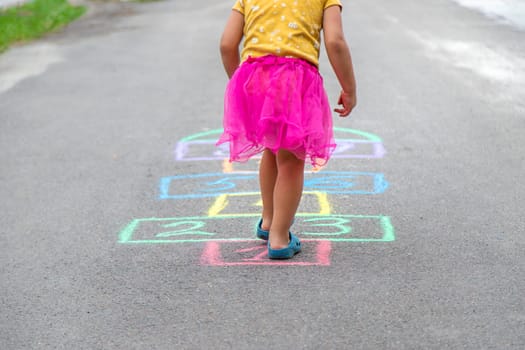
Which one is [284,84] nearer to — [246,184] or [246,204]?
[246,204]

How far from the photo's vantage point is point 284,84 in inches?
169

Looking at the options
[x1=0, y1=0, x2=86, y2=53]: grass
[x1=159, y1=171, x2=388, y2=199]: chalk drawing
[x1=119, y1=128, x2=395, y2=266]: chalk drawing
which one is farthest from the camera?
[x1=0, y1=0, x2=86, y2=53]: grass

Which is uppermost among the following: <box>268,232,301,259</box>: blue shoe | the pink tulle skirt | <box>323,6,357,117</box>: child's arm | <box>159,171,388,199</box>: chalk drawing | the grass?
<box>323,6,357,117</box>: child's arm

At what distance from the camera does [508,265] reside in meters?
4.29

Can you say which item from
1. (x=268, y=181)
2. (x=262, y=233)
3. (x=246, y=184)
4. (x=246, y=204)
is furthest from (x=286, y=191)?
(x=246, y=184)

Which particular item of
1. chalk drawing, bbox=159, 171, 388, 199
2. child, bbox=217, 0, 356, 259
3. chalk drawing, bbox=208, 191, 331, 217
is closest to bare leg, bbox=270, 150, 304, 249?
child, bbox=217, 0, 356, 259

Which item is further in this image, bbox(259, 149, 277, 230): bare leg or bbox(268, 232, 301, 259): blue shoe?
bbox(259, 149, 277, 230): bare leg

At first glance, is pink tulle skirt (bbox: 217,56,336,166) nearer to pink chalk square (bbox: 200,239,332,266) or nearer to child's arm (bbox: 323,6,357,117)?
child's arm (bbox: 323,6,357,117)

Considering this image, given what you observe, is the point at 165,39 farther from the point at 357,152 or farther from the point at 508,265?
the point at 508,265

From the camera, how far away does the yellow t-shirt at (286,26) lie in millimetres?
4297

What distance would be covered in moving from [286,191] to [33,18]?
565 inches

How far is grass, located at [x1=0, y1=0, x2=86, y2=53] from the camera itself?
1519cm

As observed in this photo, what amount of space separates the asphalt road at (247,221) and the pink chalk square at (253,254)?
0.02m

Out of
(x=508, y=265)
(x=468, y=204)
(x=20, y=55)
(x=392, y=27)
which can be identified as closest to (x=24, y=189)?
(x=468, y=204)
